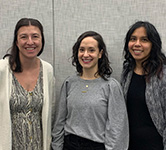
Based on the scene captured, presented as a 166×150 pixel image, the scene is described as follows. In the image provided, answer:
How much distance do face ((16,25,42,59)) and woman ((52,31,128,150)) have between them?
12.9 inches

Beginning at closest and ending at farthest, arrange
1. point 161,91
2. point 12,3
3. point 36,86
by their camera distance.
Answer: point 161,91 < point 36,86 < point 12,3

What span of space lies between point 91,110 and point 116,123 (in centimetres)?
22

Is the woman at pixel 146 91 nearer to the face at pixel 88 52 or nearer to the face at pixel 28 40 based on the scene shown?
the face at pixel 88 52

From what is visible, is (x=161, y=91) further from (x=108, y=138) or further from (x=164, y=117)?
(x=108, y=138)

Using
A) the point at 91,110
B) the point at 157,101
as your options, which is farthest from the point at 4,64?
the point at 157,101

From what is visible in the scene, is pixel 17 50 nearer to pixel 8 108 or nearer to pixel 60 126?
pixel 8 108

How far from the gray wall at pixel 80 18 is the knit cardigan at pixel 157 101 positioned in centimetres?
54

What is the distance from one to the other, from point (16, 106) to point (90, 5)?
3.82 feet

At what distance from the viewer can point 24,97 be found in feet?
6.04

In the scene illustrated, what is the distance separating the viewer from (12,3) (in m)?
2.26

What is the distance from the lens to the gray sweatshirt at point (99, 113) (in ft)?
5.96

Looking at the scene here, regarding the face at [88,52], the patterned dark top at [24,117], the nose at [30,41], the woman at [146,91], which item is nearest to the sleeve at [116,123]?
the woman at [146,91]

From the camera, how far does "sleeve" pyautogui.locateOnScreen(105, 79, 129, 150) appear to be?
1812 millimetres

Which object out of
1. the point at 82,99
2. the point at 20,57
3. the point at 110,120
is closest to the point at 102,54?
the point at 82,99
